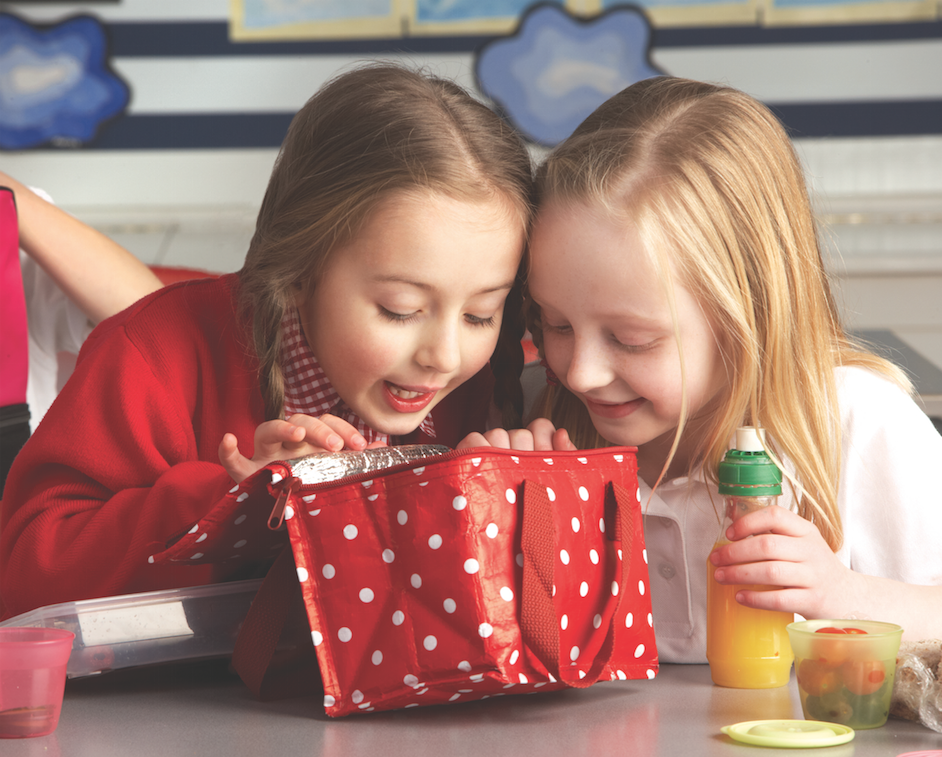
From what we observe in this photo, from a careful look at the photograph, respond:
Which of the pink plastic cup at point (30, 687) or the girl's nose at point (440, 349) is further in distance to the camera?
the girl's nose at point (440, 349)

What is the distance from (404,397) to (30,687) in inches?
19.6

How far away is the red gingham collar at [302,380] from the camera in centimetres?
119

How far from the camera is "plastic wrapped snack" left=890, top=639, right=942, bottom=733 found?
74 cm

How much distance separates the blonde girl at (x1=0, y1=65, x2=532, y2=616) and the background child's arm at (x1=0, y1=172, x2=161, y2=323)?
477mm

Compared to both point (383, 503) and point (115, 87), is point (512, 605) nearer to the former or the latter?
point (383, 503)

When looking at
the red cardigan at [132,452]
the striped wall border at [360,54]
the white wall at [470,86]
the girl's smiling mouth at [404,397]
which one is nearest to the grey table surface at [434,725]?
the red cardigan at [132,452]

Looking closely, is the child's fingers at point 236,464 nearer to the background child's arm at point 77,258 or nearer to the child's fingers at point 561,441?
the child's fingers at point 561,441

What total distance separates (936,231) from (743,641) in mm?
2149

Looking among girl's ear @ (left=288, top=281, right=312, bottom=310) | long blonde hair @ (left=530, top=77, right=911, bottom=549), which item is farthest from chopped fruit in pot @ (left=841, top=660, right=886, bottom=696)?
girl's ear @ (left=288, top=281, right=312, bottom=310)

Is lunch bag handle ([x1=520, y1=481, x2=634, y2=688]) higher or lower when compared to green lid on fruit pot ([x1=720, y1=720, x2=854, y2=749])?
higher

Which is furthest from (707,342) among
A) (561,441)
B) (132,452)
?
(132,452)

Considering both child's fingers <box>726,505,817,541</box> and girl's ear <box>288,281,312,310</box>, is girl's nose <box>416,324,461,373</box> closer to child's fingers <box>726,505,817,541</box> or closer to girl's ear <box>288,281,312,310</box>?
girl's ear <box>288,281,312,310</box>

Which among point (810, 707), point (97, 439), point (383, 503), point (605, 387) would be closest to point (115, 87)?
point (97, 439)

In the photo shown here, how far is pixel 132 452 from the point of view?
3.40 ft
